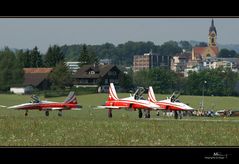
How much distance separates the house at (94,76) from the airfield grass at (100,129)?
261mm

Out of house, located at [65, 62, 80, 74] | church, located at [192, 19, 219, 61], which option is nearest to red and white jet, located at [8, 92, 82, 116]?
house, located at [65, 62, 80, 74]

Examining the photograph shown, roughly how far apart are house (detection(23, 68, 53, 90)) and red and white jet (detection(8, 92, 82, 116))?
1.03 ft

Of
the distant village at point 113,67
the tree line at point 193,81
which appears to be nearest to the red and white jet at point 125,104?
the distant village at point 113,67

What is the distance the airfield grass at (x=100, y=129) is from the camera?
10.6 m

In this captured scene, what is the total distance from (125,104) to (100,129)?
2.59 metres

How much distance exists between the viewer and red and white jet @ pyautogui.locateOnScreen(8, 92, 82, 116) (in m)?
11.8

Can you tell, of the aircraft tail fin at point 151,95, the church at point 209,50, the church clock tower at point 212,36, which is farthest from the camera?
the aircraft tail fin at point 151,95

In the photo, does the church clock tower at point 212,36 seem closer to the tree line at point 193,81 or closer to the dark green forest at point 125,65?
the dark green forest at point 125,65

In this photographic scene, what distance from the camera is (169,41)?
10.8 metres

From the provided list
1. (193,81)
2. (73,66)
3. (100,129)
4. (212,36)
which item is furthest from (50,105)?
(212,36)

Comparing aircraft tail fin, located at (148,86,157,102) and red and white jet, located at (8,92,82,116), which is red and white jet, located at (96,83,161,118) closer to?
aircraft tail fin, located at (148,86,157,102)
